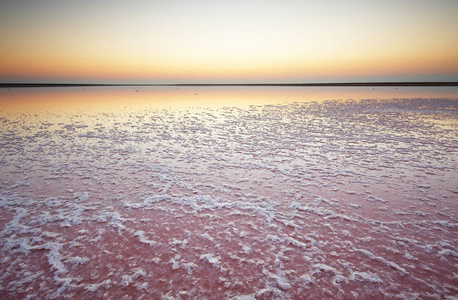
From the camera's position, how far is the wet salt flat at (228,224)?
3.07 meters

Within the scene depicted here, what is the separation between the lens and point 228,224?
14.8 feet

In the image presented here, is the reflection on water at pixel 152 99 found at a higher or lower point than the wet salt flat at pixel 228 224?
higher

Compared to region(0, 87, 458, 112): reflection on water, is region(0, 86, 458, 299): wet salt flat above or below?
below

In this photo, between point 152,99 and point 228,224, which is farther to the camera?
point 152,99

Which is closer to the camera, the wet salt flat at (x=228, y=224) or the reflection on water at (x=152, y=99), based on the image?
the wet salt flat at (x=228, y=224)

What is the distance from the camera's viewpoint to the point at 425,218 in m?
4.56

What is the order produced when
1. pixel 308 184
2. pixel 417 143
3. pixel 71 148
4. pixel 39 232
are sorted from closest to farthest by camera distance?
pixel 39 232
pixel 308 184
pixel 71 148
pixel 417 143

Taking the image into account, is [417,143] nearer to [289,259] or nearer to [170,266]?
[289,259]

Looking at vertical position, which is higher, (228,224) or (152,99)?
(152,99)

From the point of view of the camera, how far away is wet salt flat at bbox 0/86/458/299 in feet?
10.1

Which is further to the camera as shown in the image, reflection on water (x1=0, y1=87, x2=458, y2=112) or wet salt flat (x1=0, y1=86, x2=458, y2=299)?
reflection on water (x1=0, y1=87, x2=458, y2=112)

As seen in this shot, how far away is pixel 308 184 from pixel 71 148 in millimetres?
9540

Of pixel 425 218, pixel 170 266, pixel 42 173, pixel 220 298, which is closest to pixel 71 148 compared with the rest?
pixel 42 173

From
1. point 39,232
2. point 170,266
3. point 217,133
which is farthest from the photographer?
point 217,133
